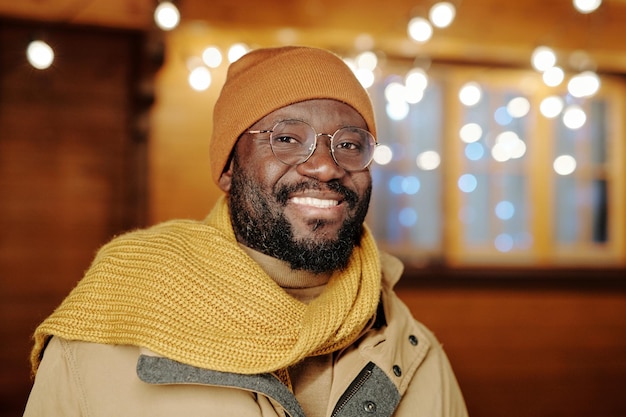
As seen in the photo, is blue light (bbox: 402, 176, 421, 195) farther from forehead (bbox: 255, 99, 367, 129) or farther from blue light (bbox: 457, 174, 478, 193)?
forehead (bbox: 255, 99, 367, 129)

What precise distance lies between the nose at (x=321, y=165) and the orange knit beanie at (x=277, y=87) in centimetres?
10

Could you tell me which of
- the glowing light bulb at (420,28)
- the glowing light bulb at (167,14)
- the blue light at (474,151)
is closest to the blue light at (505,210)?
the blue light at (474,151)

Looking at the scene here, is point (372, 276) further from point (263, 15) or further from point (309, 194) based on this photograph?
point (263, 15)

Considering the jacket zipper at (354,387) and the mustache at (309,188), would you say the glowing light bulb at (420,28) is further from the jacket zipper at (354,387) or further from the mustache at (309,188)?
the jacket zipper at (354,387)

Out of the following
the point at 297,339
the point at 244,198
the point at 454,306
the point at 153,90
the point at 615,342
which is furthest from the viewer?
the point at 615,342

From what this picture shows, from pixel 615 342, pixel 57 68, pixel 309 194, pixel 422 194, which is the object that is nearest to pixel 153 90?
pixel 57 68

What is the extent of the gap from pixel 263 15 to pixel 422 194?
4.84 ft

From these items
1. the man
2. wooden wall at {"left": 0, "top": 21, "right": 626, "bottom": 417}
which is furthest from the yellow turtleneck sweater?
wooden wall at {"left": 0, "top": 21, "right": 626, "bottom": 417}

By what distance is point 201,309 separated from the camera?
1.13 metres

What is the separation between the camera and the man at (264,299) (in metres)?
1.08

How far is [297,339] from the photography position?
1167 millimetres

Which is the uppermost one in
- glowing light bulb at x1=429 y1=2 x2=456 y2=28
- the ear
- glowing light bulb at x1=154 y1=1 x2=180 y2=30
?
glowing light bulb at x1=429 y1=2 x2=456 y2=28

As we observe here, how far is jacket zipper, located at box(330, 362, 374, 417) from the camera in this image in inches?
46.1

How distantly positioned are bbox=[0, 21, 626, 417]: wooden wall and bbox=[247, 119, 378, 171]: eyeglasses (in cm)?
244
